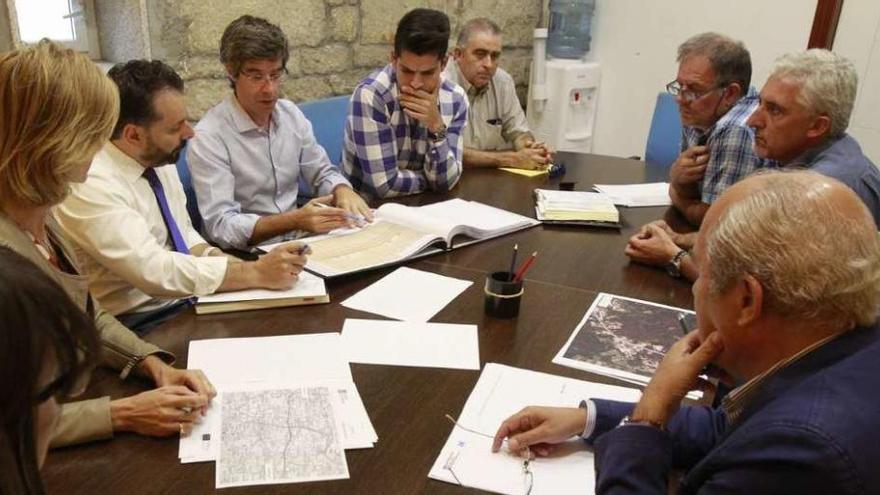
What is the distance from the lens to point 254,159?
2.31 m

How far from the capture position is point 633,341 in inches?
59.1

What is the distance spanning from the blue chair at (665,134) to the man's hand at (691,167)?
3.04ft

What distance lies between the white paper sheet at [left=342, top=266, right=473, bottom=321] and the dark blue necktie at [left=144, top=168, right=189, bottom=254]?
0.54m

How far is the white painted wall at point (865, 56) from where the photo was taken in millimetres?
3535

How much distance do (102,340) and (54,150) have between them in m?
0.41

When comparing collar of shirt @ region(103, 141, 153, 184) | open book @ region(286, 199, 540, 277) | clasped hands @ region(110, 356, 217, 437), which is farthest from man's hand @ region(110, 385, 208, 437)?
collar of shirt @ region(103, 141, 153, 184)

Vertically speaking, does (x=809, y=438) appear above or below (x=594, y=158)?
above

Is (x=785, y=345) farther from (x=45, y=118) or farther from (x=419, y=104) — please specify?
(x=419, y=104)

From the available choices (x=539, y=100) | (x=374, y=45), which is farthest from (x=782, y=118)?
(x=539, y=100)

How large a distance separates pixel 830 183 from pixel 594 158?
2.29 m

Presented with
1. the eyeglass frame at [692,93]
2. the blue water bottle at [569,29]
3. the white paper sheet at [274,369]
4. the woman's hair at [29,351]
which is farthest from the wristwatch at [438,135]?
the blue water bottle at [569,29]

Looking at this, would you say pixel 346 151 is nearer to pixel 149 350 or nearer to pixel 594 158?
pixel 594 158

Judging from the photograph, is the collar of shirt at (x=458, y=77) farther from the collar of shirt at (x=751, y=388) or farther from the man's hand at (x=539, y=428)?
the collar of shirt at (x=751, y=388)

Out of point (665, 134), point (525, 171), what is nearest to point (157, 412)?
point (525, 171)
